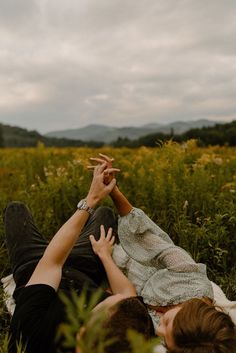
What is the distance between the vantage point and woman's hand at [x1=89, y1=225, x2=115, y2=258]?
346 centimetres

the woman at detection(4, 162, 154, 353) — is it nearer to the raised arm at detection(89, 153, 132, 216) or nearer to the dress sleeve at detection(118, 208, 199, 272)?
the raised arm at detection(89, 153, 132, 216)

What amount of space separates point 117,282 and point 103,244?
1.50 feet

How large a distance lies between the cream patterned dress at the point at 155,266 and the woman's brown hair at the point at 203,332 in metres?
0.74

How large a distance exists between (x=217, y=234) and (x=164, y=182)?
0.82 meters

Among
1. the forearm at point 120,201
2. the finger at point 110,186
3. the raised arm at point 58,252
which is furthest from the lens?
the forearm at point 120,201

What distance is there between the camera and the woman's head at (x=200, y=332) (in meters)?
1.95

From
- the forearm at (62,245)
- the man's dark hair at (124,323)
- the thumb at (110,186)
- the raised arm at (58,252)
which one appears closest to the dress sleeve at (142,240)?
the thumb at (110,186)

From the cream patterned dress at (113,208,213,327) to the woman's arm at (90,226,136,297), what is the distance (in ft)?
0.37

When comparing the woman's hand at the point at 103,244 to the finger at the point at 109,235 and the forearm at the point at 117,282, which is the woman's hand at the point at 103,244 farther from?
Result: the forearm at the point at 117,282

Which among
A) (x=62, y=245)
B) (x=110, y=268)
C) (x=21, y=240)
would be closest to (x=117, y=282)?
(x=110, y=268)

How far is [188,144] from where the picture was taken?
4727 millimetres

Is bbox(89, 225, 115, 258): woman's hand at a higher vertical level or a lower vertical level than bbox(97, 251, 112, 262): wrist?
higher

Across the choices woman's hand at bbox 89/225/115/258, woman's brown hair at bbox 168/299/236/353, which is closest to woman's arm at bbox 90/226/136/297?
woman's hand at bbox 89/225/115/258

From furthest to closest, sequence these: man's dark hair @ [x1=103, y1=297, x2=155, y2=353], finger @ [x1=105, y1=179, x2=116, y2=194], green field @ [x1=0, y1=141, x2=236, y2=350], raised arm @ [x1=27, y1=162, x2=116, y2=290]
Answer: green field @ [x1=0, y1=141, x2=236, y2=350] < finger @ [x1=105, y1=179, x2=116, y2=194] < raised arm @ [x1=27, y1=162, x2=116, y2=290] < man's dark hair @ [x1=103, y1=297, x2=155, y2=353]
